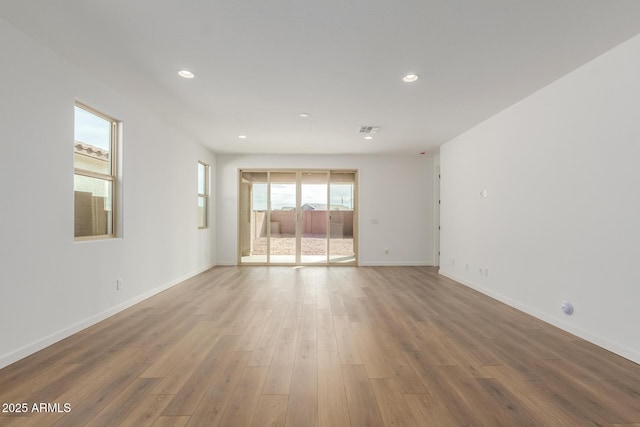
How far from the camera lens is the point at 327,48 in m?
2.58

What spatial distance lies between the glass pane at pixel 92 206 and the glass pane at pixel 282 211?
12.5 feet

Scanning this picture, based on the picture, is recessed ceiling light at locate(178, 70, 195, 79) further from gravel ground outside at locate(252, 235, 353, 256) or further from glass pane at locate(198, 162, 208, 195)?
gravel ground outside at locate(252, 235, 353, 256)

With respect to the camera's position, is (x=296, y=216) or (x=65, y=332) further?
(x=296, y=216)

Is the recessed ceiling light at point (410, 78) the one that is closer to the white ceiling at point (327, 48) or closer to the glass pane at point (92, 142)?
the white ceiling at point (327, 48)

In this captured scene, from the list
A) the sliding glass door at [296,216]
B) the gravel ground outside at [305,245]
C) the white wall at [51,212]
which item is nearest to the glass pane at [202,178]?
the sliding glass door at [296,216]

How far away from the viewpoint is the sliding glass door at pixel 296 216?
7109 mm

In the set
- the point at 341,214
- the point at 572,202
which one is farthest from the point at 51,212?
the point at 341,214

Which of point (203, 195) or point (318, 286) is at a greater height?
point (203, 195)

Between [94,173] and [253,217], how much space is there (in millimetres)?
4069

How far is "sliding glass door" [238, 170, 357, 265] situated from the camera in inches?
280

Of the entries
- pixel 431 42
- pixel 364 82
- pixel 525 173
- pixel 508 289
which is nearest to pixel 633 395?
pixel 508 289

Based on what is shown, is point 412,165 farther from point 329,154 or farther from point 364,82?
point 364,82

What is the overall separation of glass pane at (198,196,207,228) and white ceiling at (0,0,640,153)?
254 centimetres

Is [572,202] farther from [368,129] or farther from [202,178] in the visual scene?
[202,178]
